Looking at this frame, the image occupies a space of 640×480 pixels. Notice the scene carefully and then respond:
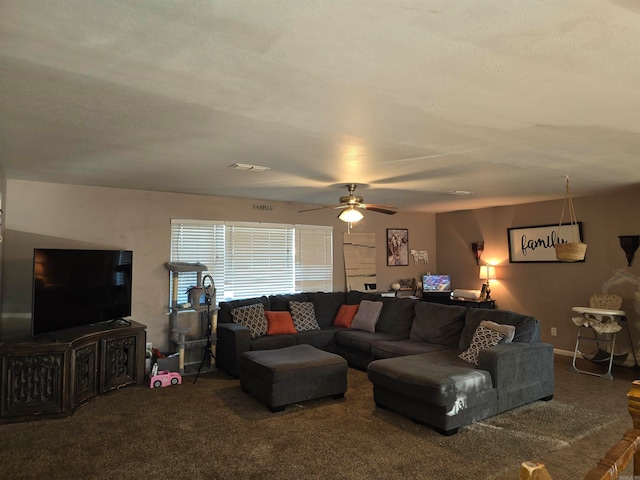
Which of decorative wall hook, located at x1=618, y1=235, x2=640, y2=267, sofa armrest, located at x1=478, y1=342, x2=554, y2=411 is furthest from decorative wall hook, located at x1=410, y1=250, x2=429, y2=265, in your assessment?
sofa armrest, located at x1=478, y1=342, x2=554, y2=411

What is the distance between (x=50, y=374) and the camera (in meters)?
3.79

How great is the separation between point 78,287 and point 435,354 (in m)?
3.84

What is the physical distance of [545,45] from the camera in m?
1.75

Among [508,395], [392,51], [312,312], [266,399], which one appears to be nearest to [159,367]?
[266,399]

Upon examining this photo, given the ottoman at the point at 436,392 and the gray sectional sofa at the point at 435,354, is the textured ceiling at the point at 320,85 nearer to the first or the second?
the gray sectional sofa at the point at 435,354

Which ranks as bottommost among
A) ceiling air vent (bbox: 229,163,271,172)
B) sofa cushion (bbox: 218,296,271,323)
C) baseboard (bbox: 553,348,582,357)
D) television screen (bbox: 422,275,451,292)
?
baseboard (bbox: 553,348,582,357)

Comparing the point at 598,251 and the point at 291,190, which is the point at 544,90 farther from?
the point at 598,251

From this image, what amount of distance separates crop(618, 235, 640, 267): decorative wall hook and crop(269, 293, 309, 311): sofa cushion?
4.43 meters

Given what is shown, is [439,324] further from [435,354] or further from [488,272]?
[488,272]

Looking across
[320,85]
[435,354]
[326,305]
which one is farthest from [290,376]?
[320,85]

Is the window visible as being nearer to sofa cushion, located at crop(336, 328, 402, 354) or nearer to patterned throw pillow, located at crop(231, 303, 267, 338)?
patterned throw pillow, located at crop(231, 303, 267, 338)

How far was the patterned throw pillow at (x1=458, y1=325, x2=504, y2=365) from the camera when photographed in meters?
4.02

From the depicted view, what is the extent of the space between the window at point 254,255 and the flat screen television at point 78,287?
2.75 ft

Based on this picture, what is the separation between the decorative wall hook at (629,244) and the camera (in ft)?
17.7
